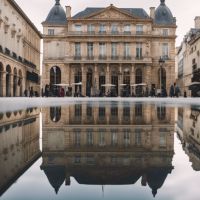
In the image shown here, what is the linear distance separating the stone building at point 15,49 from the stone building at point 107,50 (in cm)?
1130

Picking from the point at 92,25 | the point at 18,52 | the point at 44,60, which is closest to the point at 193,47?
the point at 92,25

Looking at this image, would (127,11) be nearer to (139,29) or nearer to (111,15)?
(111,15)

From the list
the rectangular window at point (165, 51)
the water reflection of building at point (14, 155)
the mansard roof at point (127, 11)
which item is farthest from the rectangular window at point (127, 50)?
the water reflection of building at point (14, 155)

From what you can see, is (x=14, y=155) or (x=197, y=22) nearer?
(x=14, y=155)

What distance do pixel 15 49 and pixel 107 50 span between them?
28.3 metres

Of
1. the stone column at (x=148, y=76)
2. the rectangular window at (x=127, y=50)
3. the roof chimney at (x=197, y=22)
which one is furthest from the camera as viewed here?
the roof chimney at (x=197, y=22)

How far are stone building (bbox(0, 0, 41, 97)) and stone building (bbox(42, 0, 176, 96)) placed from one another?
Answer: 11.3m

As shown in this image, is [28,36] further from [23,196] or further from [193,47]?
[23,196]

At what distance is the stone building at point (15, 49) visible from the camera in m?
40.5

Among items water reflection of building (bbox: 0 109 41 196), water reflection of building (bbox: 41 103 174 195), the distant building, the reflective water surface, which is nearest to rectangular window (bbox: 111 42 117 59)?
the distant building

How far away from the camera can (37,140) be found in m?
4.48

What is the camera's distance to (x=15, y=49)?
157ft

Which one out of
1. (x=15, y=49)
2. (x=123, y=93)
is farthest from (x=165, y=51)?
(x=15, y=49)

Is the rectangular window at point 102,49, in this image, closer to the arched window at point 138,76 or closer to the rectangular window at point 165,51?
the arched window at point 138,76
